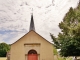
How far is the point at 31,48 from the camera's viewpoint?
88.4 feet

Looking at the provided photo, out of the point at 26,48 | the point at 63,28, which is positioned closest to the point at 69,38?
the point at 63,28

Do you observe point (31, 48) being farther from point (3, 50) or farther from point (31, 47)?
point (3, 50)

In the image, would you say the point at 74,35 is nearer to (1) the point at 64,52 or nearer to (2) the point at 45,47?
(1) the point at 64,52

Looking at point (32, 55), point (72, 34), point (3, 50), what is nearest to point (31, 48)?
point (32, 55)

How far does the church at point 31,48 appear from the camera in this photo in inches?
1034

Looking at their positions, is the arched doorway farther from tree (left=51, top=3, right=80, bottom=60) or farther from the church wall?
tree (left=51, top=3, right=80, bottom=60)

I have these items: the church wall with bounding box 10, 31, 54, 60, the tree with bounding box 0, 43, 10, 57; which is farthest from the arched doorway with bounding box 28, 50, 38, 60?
the tree with bounding box 0, 43, 10, 57

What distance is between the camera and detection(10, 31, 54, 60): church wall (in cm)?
2625

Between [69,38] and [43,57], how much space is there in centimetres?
581

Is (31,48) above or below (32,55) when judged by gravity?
above

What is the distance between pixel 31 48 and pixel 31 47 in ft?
0.58

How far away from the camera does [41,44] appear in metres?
26.8

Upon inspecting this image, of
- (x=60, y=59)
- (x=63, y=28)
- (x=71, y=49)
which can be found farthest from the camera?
(x=60, y=59)

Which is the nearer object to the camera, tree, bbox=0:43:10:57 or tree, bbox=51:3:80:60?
tree, bbox=51:3:80:60
